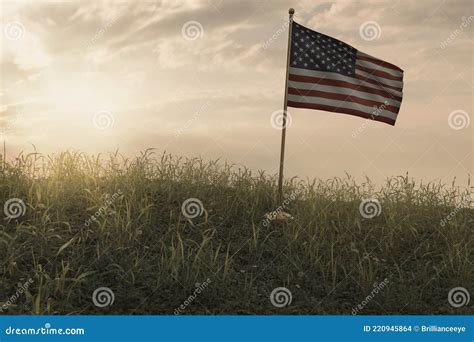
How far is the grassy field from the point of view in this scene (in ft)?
23.2

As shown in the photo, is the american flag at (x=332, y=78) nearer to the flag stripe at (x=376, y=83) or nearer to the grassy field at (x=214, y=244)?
the flag stripe at (x=376, y=83)

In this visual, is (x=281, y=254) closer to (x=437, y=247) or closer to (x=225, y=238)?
(x=225, y=238)

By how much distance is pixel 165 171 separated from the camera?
10.3m

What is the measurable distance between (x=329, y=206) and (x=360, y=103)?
191cm

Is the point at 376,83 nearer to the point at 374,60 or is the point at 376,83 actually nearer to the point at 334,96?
the point at 374,60

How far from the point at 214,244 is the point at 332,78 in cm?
359

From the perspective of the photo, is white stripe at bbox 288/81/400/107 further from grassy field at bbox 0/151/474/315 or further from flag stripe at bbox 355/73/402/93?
Result: grassy field at bbox 0/151/474/315

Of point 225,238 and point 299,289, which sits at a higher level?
point 225,238

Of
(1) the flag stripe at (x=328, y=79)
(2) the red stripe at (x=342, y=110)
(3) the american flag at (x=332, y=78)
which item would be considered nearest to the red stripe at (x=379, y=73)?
(3) the american flag at (x=332, y=78)

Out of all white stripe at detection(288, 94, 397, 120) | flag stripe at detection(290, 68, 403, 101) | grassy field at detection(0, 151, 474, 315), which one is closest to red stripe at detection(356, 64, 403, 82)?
flag stripe at detection(290, 68, 403, 101)

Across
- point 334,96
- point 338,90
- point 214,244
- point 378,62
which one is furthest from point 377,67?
point 214,244

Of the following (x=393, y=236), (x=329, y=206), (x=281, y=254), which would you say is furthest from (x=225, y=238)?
(x=393, y=236)

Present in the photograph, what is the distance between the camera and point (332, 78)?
9.63 m

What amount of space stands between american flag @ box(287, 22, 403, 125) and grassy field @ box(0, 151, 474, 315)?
1644 millimetres
